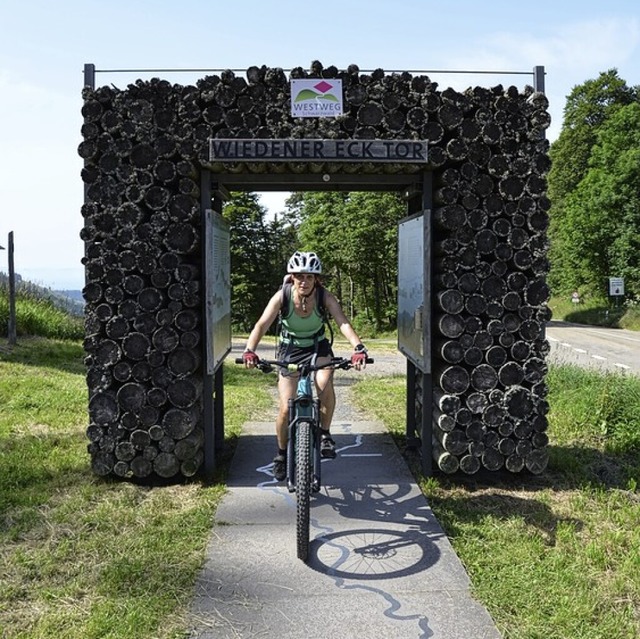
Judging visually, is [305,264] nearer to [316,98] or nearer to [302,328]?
Result: [302,328]

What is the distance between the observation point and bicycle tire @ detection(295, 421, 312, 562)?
172 inches

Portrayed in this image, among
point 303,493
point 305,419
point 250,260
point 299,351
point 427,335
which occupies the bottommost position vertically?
point 303,493

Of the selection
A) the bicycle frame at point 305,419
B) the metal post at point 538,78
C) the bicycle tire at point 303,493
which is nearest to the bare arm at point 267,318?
the bicycle frame at point 305,419

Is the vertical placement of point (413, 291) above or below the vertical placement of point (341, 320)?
above

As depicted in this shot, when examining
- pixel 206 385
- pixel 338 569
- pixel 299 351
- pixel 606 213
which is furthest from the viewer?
pixel 606 213

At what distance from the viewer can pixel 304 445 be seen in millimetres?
4531

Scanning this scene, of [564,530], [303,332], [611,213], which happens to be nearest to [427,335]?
[303,332]

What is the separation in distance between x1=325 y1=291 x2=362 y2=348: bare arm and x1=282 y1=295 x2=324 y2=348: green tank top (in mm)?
111

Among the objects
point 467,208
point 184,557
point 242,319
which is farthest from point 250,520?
point 242,319

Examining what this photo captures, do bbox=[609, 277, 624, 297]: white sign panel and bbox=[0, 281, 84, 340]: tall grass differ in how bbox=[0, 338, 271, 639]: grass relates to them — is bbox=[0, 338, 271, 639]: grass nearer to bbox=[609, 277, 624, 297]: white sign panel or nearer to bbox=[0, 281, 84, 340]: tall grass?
bbox=[0, 281, 84, 340]: tall grass

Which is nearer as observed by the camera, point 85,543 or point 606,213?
point 85,543

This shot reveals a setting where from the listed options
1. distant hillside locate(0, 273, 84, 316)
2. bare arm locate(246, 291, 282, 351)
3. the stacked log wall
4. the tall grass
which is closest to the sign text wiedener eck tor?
the stacked log wall

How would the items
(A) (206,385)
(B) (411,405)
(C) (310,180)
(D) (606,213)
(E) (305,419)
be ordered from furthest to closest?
(D) (606,213), (B) (411,405), (C) (310,180), (A) (206,385), (E) (305,419)

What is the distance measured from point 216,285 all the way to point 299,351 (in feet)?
3.93
